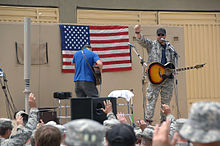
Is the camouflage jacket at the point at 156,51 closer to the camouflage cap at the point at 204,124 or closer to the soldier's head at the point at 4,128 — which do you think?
the soldier's head at the point at 4,128

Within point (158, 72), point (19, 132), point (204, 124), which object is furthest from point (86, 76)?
point (204, 124)

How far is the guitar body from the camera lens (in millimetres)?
7035

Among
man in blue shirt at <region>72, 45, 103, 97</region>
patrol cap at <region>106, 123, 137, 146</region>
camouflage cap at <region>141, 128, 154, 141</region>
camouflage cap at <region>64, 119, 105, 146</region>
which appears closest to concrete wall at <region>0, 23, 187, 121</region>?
man in blue shirt at <region>72, 45, 103, 97</region>

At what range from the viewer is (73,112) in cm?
621

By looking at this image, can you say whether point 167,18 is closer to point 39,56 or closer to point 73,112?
point 39,56

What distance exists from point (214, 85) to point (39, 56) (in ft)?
23.1

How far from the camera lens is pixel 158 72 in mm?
7043

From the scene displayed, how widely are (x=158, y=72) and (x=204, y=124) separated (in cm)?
505

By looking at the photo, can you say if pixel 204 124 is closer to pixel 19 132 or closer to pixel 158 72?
pixel 19 132

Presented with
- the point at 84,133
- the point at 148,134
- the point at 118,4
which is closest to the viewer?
the point at 84,133

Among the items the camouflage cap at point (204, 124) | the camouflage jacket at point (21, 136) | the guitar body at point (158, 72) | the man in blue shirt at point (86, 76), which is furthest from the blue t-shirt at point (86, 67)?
the camouflage cap at point (204, 124)

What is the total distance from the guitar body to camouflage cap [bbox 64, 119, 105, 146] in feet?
17.0

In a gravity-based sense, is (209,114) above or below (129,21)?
below

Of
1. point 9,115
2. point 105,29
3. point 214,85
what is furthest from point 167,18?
point 9,115
